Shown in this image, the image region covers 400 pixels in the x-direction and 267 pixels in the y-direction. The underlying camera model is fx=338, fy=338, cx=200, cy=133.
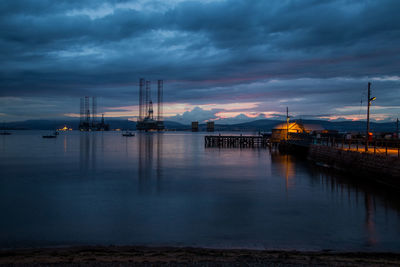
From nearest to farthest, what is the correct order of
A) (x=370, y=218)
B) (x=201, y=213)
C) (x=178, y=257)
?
1. (x=178, y=257)
2. (x=370, y=218)
3. (x=201, y=213)

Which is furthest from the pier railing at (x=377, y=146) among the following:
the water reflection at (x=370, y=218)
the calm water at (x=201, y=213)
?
the water reflection at (x=370, y=218)

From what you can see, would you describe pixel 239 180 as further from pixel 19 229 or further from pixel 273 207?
pixel 19 229

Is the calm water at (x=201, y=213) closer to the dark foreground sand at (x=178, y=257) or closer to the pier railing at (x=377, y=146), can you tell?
the dark foreground sand at (x=178, y=257)

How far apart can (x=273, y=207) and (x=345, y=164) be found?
12.0 meters

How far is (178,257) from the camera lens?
24.5 ft

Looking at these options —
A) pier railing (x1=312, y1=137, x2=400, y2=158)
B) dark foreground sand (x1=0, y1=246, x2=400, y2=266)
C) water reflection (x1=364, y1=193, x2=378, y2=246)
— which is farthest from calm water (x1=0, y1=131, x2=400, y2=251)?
pier railing (x1=312, y1=137, x2=400, y2=158)

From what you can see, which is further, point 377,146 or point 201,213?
point 377,146

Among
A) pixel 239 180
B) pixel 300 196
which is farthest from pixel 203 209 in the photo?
pixel 239 180

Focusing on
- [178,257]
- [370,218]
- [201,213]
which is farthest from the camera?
[201,213]

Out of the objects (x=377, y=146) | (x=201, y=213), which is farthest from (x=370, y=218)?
(x=377, y=146)

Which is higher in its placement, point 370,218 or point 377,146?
point 377,146

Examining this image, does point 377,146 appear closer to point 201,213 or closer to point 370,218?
point 370,218

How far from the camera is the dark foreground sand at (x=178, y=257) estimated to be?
271 inches

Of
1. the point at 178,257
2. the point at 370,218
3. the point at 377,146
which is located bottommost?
the point at 370,218
